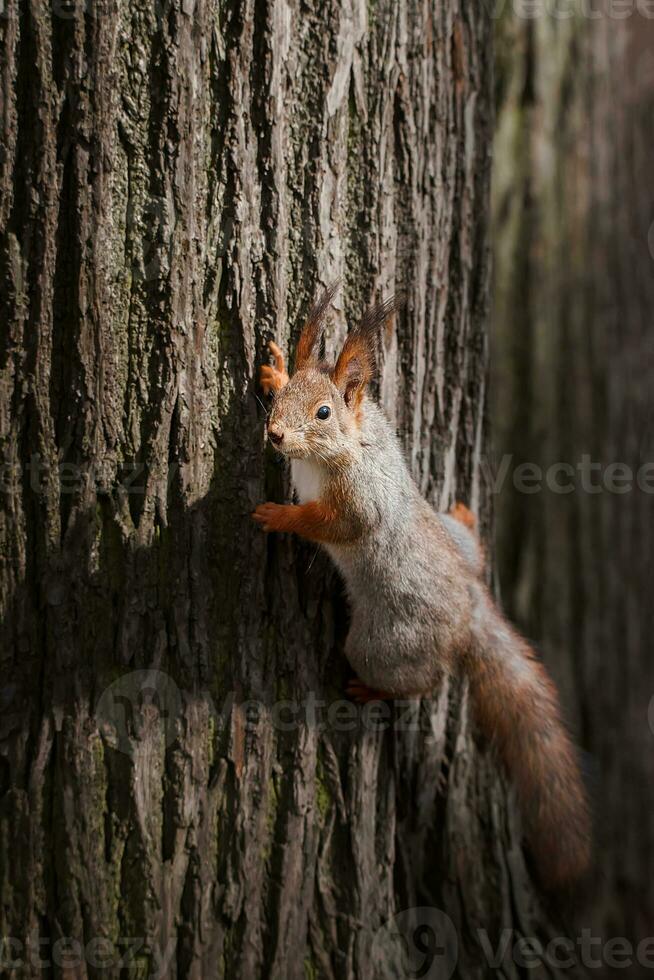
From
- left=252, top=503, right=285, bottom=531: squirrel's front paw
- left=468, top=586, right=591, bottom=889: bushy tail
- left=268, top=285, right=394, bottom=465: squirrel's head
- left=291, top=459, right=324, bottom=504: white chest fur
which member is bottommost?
left=468, top=586, right=591, bottom=889: bushy tail

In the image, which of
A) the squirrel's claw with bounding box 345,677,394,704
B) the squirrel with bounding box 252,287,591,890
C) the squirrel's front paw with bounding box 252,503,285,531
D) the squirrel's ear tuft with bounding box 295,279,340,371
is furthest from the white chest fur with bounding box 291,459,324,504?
the squirrel's claw with bounding box 345,677,394,704

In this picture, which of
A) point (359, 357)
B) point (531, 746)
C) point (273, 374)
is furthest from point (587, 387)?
point (273, 374)

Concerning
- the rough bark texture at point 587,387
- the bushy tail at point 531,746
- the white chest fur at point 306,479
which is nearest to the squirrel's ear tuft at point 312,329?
the white chest fur at point 306,479

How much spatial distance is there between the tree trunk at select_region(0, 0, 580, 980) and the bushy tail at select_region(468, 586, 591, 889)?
1.29 feet

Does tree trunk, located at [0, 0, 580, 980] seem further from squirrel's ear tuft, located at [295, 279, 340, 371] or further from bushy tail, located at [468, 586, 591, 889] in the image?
bushy tail, located at [468, 586, 591, 889]

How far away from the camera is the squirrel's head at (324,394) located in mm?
1918

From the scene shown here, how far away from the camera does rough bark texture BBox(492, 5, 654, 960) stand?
3.86 m

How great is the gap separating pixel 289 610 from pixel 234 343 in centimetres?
69

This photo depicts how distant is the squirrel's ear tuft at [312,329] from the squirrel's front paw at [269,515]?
34 cm

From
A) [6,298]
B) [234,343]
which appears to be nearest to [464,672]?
[234,343]

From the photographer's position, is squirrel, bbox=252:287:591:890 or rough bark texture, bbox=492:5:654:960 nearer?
squirrel, bbox=252:287:591:890

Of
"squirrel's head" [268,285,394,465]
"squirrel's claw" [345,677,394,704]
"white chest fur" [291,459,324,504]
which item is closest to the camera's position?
"squirrel's head" [268,285,394,465]

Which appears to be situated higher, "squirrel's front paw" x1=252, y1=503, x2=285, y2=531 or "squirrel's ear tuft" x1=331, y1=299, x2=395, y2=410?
"squirrel's ear tuft" x1=331, y1=299, x2=395, y2=410

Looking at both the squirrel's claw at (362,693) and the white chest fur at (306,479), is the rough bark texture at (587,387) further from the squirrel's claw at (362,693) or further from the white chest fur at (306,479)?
the white chest fur at (306,479)
